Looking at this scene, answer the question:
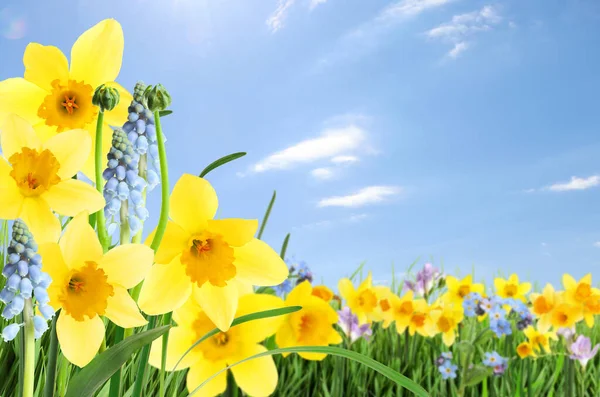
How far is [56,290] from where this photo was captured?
113 cm

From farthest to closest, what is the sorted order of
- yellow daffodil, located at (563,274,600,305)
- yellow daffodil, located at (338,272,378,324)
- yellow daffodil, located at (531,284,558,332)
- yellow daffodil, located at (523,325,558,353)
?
1. yellow daffodil, located at (523,325,558,353)
2. yellow daffodil, located at (531,284,558,332)
3. yellow daffodil, located at (563,274,600,305)
4. yellow daffodil, located at (338,272,378,324)

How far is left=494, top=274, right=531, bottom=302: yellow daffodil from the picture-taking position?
409 cm

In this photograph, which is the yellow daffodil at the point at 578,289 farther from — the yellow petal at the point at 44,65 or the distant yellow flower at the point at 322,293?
the yellow petal at the point at 44,65

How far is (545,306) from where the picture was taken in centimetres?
345

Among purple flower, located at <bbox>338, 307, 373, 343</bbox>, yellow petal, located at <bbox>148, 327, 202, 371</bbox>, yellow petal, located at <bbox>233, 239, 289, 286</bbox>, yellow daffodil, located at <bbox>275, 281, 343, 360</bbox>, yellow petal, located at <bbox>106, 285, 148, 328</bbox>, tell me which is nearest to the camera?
yellow petal, located at <bbox>106, 285, 148, 328</bbox>

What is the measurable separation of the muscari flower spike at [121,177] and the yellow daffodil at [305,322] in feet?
2.48

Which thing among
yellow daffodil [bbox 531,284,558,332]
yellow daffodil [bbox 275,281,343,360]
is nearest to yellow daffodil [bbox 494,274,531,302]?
yellow daffodil [bbox 531,284,558,332]

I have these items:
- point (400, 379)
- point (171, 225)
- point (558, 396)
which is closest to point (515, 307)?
point (558, 396)

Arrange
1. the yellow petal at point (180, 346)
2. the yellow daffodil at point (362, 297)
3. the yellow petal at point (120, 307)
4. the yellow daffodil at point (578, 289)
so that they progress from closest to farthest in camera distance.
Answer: the yellow petal at point (120, 307) < the yellow petal at point (180, 346) < the yellow daffodil at point (362, 297) < the yellow daffodil at point (578, 289)

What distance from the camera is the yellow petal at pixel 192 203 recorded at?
118 cm

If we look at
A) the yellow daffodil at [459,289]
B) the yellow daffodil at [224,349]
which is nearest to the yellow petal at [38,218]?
the yellow daffodil at [224,349]

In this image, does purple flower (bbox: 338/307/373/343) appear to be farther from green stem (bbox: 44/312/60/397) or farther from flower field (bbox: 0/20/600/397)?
green stem (bbox: 44/312/60/397)

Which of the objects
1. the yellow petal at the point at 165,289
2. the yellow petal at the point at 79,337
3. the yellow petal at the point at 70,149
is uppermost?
the yellow petal at the point at 70,149

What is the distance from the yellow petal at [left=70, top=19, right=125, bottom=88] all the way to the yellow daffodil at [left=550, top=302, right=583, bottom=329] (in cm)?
297
